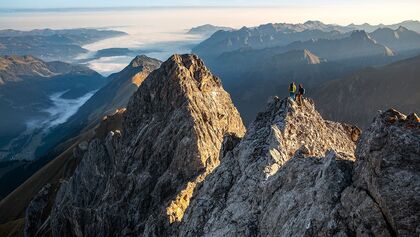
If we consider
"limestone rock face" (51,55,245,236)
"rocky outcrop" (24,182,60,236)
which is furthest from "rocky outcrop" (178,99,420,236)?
"rocky outcrop" (24,182,60,236)

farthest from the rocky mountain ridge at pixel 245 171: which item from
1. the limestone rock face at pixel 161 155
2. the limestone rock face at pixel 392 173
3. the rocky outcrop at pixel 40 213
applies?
the rocky outcrop at pixel 40 213

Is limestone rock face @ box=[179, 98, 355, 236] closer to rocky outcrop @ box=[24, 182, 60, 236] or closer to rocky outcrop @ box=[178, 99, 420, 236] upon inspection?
rocky outcrop @ box=[178, 99, 420, 236]

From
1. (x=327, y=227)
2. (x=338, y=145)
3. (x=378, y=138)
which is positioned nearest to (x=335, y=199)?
(x=327, y=227)

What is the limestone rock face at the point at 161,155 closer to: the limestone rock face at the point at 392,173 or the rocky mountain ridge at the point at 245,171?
the rocky mountain ridge at the point at 245,171

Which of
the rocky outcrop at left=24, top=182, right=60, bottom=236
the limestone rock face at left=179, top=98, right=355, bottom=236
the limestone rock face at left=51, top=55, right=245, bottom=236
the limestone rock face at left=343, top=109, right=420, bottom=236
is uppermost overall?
the limestone rock face at left=343, top=109, right=420, bottom=236

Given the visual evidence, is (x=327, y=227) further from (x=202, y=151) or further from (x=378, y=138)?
(x=202, y=151)

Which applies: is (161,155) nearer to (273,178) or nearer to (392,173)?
(273,178)
